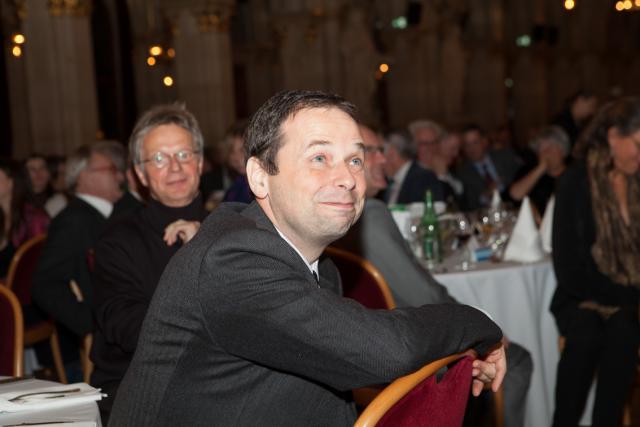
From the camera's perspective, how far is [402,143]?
719cm

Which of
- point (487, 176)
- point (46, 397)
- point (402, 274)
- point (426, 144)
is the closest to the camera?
point (46, 397)

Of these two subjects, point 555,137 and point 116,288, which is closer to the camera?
point 116,288

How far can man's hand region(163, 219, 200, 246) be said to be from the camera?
316 cm

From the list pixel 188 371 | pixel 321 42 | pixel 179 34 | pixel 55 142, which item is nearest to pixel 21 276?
pixel 188 371

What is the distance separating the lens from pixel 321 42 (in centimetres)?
1622

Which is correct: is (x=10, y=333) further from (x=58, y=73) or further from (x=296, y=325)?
(x=58, y=73)

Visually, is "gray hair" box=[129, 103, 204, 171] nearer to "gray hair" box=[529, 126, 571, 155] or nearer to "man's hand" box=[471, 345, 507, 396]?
"man's hand" box=[471, 345, 507, 396]

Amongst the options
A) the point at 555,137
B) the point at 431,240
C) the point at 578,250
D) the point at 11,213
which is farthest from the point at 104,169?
the point at 555,137

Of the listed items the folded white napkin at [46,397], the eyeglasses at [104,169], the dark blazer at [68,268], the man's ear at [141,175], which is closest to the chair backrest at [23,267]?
the eyeglasses at [104,169]

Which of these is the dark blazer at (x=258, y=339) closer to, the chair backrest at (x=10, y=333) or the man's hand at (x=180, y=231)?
the man's hand at (x=180, y=231)

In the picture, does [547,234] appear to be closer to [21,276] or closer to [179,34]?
[21,276]

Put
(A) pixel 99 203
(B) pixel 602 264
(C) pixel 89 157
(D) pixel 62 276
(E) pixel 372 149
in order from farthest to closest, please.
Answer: (C) pixel 89 157 < (A) pixel 99 203 < (E) pixel 372 149 < (D) pixel 62 276 < (B) pixel 602 264

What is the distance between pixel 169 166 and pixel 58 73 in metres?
8.18

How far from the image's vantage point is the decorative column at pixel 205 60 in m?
13.9
